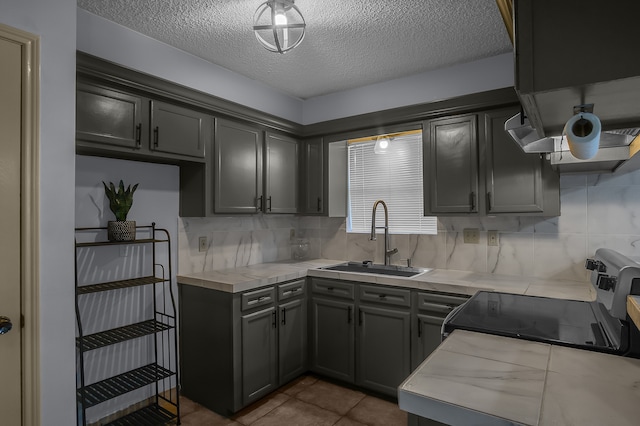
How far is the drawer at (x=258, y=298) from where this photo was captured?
8.46ft

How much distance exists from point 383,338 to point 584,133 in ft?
7.03

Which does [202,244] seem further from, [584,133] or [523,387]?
[584,133]

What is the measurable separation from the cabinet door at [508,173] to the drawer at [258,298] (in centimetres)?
171

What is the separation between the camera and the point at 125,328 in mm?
2457

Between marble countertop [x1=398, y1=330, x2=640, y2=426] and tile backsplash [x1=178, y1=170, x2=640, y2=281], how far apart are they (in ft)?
5.56

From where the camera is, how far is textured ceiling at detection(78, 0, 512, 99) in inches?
82.7

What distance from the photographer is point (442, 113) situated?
9.27ft

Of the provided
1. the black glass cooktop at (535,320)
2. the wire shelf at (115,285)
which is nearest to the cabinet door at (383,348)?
the black glass cooktop at (535,320)

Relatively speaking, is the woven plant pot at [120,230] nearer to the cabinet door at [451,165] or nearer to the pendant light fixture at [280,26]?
the pendant light fixture at [280,26]

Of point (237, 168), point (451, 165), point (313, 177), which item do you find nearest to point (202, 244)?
point (237, 168)

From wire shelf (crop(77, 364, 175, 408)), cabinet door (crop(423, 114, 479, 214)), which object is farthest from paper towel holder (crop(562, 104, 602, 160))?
wire shelf (crop(77, 364, 175, 408))

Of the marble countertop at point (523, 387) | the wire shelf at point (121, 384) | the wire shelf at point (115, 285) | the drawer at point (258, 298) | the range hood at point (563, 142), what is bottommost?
the wire shelf at point (121, 384)

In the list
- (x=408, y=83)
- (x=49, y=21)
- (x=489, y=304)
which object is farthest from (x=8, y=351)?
(x=408, y=83)

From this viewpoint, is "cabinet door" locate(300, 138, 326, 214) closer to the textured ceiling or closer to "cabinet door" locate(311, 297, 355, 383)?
the textured ceiling
